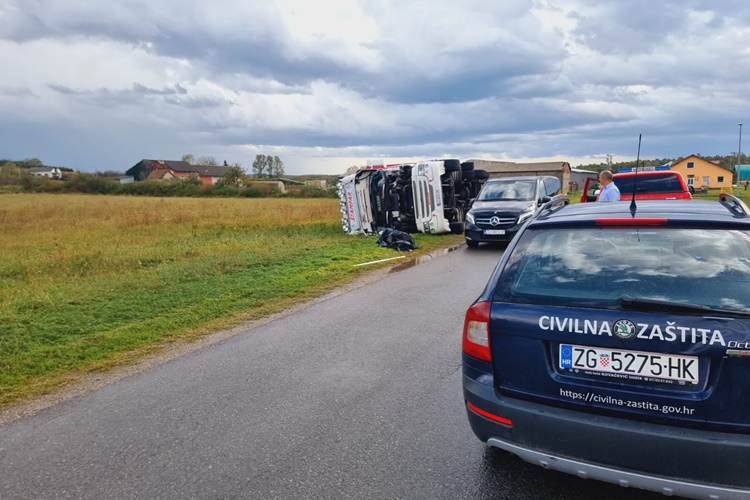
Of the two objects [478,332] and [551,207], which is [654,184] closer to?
[551,207]

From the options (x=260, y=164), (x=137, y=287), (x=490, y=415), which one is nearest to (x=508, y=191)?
(x=137, y=287)

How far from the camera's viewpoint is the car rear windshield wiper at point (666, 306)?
7.72 ft

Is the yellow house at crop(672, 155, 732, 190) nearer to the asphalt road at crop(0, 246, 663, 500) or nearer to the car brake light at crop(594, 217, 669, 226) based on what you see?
the asphalt road at crop(0, 246, 663, 500)

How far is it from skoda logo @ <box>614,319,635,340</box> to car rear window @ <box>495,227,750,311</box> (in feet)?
0.40

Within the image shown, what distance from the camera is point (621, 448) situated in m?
2.42

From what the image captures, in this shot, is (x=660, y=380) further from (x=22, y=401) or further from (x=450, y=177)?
(x=450, y=177)

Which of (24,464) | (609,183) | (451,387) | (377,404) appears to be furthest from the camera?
(609,183)

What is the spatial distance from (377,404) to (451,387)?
692 mm

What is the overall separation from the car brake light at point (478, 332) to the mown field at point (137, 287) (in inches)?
155

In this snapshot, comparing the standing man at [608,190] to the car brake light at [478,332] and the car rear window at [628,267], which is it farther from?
the car brake light at [478,332]

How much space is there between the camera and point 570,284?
8.99 feet

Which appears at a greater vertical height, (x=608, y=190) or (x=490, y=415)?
(x=608, y=190)

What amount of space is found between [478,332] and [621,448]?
87cm

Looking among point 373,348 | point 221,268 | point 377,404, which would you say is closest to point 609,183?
point 373,348
